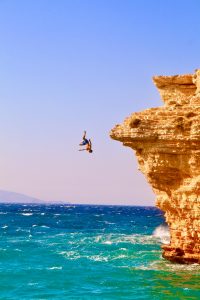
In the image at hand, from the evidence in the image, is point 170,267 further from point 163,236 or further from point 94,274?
point 163,236

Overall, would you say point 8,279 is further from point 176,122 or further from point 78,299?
point 176,122

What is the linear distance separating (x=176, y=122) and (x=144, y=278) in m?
8.25

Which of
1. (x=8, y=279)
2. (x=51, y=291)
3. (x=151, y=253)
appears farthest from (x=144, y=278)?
(x=151, y=253)

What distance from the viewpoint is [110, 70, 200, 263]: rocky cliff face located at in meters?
27.0

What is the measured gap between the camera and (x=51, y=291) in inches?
907

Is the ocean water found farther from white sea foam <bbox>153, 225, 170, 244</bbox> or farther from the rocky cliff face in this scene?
white sea foam <bbox>153, 225, 170, 244</bbox>

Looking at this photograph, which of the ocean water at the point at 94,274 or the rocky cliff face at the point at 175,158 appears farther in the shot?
the rocky cliff face at the point at 175,158

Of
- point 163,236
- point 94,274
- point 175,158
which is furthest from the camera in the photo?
point 163,236

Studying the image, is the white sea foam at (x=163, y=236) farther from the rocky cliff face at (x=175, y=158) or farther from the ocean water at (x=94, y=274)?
the rocky cliff face at (x=175, y=158)

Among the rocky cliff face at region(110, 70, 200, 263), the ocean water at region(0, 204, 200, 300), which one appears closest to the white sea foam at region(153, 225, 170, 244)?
the ocean water at region(0, 204, 200, 300)

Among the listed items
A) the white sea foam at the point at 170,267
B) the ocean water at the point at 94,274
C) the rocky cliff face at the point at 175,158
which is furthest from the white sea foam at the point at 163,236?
the rocky cliff face at the point at 175,158

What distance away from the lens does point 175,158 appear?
27.9 metres

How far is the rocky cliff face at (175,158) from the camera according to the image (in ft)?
88.5

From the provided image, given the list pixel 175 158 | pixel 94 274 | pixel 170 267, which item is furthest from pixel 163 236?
pixel 94 274
